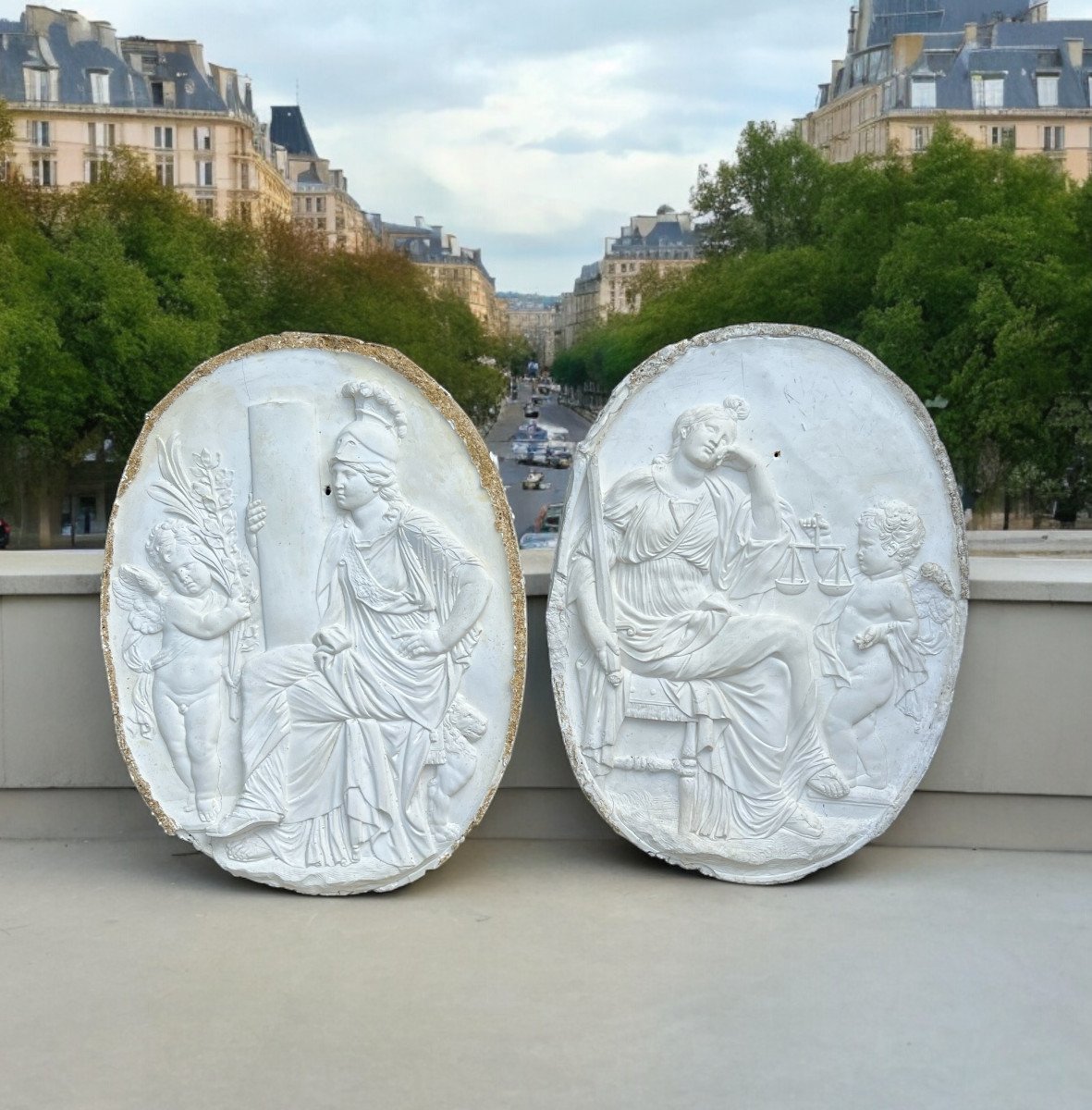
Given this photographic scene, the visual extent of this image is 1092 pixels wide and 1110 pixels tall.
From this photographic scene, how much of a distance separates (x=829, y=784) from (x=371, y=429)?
1.86 metres

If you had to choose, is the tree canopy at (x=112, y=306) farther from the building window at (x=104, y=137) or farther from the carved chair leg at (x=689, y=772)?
the building window at (x=104, y=137)

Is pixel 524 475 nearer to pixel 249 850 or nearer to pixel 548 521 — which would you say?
pixel 548 521

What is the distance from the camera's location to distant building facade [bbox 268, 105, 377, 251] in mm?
82812

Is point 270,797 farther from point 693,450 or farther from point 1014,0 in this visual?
point 1014,0

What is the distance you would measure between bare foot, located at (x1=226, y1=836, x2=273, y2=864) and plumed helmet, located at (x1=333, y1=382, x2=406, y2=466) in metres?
1.24

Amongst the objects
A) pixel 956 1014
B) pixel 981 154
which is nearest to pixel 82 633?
pixel 956 1014

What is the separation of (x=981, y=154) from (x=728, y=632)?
25.2 metres

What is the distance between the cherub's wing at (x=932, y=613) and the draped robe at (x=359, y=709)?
1.43m

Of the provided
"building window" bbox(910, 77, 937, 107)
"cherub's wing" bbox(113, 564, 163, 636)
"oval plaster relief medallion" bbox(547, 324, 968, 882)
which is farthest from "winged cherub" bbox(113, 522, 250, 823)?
"building window" bbox(910, 77, 937, 107)

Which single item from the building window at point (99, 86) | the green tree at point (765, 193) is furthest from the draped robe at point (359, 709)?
the building window at point (99, 86)

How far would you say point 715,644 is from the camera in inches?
201

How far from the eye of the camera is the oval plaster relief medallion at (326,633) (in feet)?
16.5

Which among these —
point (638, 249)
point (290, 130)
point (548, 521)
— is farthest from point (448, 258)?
point (548, 521)

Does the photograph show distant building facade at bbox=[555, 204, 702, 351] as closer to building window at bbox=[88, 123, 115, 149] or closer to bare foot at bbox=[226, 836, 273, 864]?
building window at bbox=[88, 123, 115, 149]
